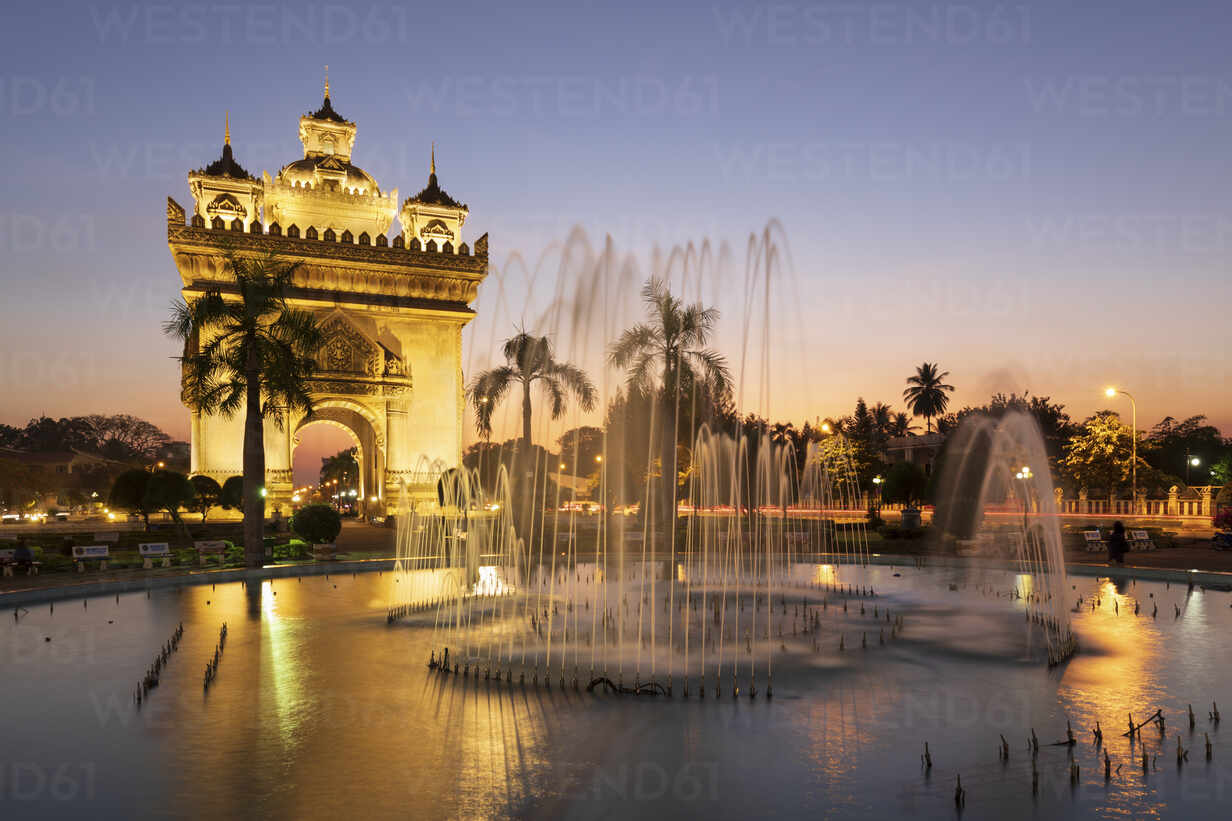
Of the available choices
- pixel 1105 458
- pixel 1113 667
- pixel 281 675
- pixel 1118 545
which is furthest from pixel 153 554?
pixel 1105 458

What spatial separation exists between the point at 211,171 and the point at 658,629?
139 feet

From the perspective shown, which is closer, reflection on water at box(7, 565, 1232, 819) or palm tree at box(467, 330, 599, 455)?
reflection on water at box(7, 565, 1232, 819)

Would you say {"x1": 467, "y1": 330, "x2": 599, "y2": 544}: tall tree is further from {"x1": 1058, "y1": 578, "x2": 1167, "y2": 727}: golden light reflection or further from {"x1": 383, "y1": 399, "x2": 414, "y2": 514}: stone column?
{"x1": 1058, "y1": 578, "x2": 1167, "y2": 727}: golden light reflection

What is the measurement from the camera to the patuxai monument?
134 feet

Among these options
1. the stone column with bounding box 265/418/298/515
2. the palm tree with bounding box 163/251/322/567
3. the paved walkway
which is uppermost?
the palm tree with bounding box 163/251/322/567

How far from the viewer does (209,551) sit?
2406 cm

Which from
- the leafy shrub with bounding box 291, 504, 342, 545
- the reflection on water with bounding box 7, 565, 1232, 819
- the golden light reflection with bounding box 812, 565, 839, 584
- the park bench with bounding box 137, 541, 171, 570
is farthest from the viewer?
the leafy shrub with bounding box 291, 504, 342, 545

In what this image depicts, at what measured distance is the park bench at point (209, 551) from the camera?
77.7 ft

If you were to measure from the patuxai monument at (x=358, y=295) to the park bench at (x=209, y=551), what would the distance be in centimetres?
1540

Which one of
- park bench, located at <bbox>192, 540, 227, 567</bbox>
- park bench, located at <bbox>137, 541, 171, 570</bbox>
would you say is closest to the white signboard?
park bench, located at <bbox>137, 541, 171, 570</bbox>

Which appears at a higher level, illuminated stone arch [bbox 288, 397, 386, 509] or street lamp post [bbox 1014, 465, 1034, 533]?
illuminated stone arch [bbox 288, 397, 386, 509]

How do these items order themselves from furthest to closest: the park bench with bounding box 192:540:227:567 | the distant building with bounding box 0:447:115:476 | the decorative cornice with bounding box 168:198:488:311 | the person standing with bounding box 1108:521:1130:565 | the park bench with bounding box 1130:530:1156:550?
1. the distant building with bounding box 0:447:115:476
2. the decorative cornice with bounding box 168:198:488:311
3. the park bench with bounding box 1130:530:1156:550
4. the park bench with bounding box 192:540:227:567
5. the person standing with bounding box 1108:521:1130:565

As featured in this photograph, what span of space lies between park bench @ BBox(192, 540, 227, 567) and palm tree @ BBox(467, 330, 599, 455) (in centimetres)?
1249

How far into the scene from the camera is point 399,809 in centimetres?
596
